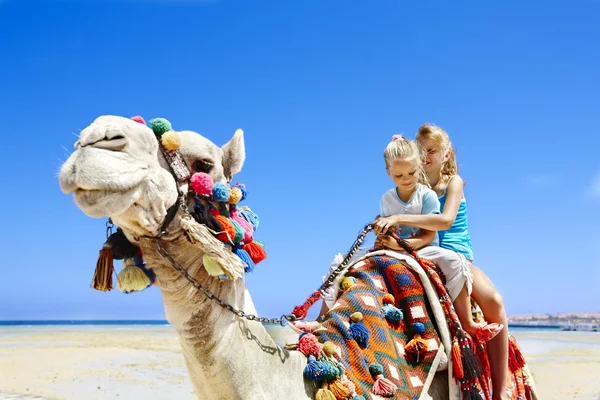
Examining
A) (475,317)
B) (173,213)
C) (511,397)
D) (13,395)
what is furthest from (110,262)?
(13,395)

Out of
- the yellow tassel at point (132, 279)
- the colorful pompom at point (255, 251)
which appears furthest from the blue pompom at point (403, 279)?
the yellow tassel at point (132, 279)

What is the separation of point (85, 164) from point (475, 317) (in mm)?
2932

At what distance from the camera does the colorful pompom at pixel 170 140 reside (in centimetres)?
265

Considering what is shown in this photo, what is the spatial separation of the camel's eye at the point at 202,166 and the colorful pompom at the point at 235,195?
0.15 metres

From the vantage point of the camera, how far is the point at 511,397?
13.8 feet

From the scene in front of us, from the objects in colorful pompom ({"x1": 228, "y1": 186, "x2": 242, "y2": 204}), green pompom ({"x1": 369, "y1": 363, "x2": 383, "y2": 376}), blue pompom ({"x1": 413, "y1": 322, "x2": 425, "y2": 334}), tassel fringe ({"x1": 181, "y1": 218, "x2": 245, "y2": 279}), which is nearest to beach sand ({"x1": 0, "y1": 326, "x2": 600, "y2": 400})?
blue pompom ({"x1": 413, "y1": 322, "x2": 425, "y2": 334})

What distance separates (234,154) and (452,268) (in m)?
1.85

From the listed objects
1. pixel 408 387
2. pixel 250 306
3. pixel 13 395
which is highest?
pixel 250 306

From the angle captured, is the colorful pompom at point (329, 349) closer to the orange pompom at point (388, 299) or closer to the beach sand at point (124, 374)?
the orange pompom at point (388, 299)

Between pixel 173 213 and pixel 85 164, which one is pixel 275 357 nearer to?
pixel 173 213

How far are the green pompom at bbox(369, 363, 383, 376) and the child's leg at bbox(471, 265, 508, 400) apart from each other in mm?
1156

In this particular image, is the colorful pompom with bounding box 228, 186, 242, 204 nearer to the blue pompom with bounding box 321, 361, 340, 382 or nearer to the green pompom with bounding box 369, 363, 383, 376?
the blue pompom with bounding box 321, 361, 340, 382

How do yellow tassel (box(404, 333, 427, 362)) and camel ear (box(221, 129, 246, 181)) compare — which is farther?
yellow tassel (box(404, 333, 427, 362))

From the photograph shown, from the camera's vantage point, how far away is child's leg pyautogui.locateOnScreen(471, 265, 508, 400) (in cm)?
409
